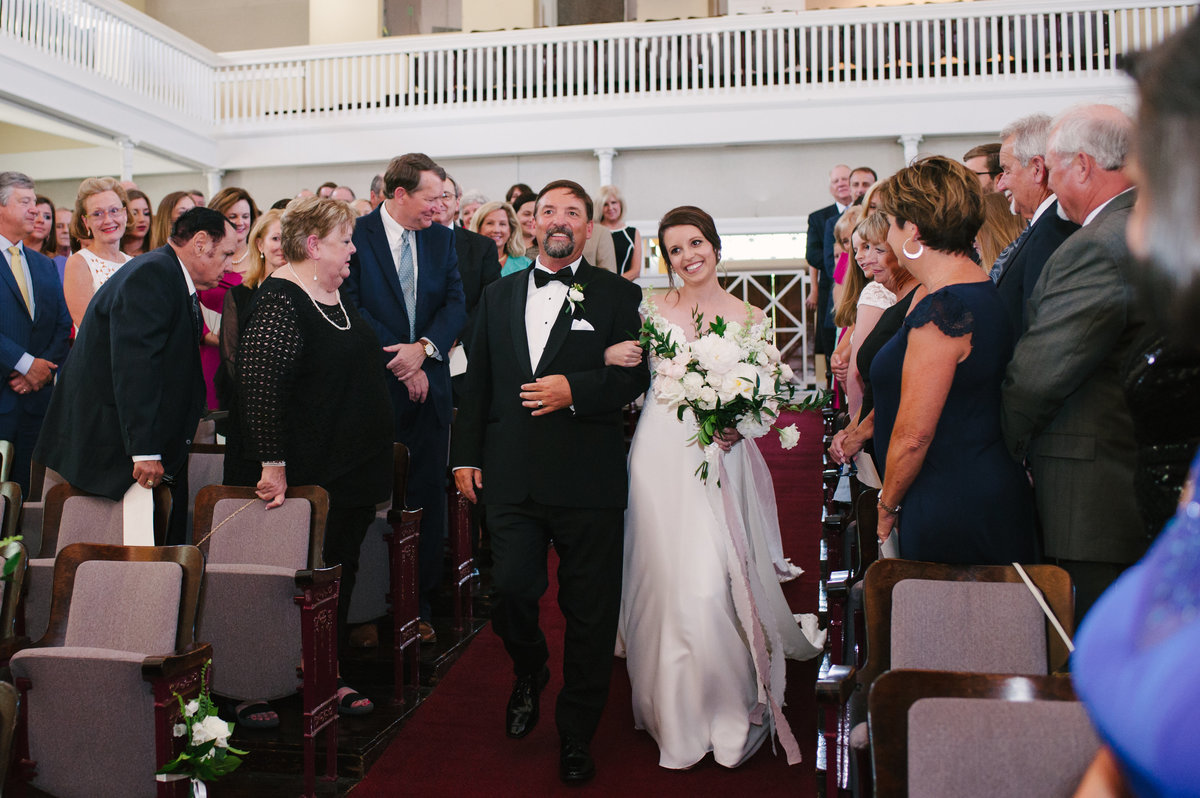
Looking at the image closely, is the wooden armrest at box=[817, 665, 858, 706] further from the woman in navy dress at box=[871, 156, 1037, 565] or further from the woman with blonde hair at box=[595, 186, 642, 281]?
the woman with blonde hair at box=[595, 186, 642, 281]

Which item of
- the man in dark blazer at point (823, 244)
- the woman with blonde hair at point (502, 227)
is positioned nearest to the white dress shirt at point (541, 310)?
→ the woman with blonde hair at point (502, 227)

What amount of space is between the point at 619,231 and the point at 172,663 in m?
6.66

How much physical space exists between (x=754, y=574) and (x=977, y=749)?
212cm

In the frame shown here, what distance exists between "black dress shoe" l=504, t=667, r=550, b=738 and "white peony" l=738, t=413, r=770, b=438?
109cm

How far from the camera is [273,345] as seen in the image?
3715 mm

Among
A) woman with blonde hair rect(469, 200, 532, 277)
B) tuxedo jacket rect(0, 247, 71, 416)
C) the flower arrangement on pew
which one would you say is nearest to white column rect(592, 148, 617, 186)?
woman with blonde hair rect(469, 200, 532, 277)

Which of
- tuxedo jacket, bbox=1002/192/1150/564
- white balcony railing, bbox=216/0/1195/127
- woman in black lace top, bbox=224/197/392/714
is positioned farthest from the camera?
white balcony railing, bbox=216/0/1195/127

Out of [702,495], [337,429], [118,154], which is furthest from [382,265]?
[118,154]

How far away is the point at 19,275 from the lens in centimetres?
558

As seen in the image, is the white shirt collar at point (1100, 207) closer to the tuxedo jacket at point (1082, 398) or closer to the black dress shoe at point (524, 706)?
the tuxedo jacket at point (1082, 398)

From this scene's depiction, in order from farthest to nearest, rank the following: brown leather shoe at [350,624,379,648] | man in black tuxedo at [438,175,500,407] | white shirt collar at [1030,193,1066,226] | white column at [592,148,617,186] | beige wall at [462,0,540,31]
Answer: beige wall at [462,0,540,31], white column at [592,148,617,186], man in black tuxedo at [438,175,500,407], brown leather shoe at [350,624,379,648], white shirt collar at [1030,193,1066,226]

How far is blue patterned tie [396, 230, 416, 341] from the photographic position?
4898 millimetres

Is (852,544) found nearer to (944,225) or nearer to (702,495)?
(702,495)

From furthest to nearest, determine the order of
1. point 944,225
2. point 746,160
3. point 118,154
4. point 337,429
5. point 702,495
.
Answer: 1. point 118,154
2. point 746,160
3. point 337,429
4. point 702,495
5. point 944,225
